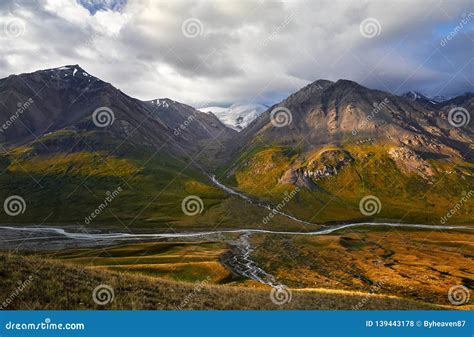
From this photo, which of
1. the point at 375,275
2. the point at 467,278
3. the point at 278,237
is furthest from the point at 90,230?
the point at 467,278

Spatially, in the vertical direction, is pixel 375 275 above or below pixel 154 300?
below

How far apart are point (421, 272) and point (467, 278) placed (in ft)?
40.6

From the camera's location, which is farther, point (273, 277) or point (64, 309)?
point (273, 277)

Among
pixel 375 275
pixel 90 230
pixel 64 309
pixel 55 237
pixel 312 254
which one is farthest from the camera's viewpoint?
pixel 90 230

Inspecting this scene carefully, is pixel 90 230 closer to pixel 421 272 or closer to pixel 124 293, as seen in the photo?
pixel 421 272

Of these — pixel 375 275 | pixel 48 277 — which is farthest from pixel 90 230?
pixel 48 277

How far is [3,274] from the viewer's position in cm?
2322

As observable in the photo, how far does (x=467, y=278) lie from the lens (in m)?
112

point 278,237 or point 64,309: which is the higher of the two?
point 64,309

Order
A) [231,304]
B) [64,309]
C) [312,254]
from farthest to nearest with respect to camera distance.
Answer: [312,254] < [231,304] < [64,309]

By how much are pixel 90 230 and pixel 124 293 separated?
186m
